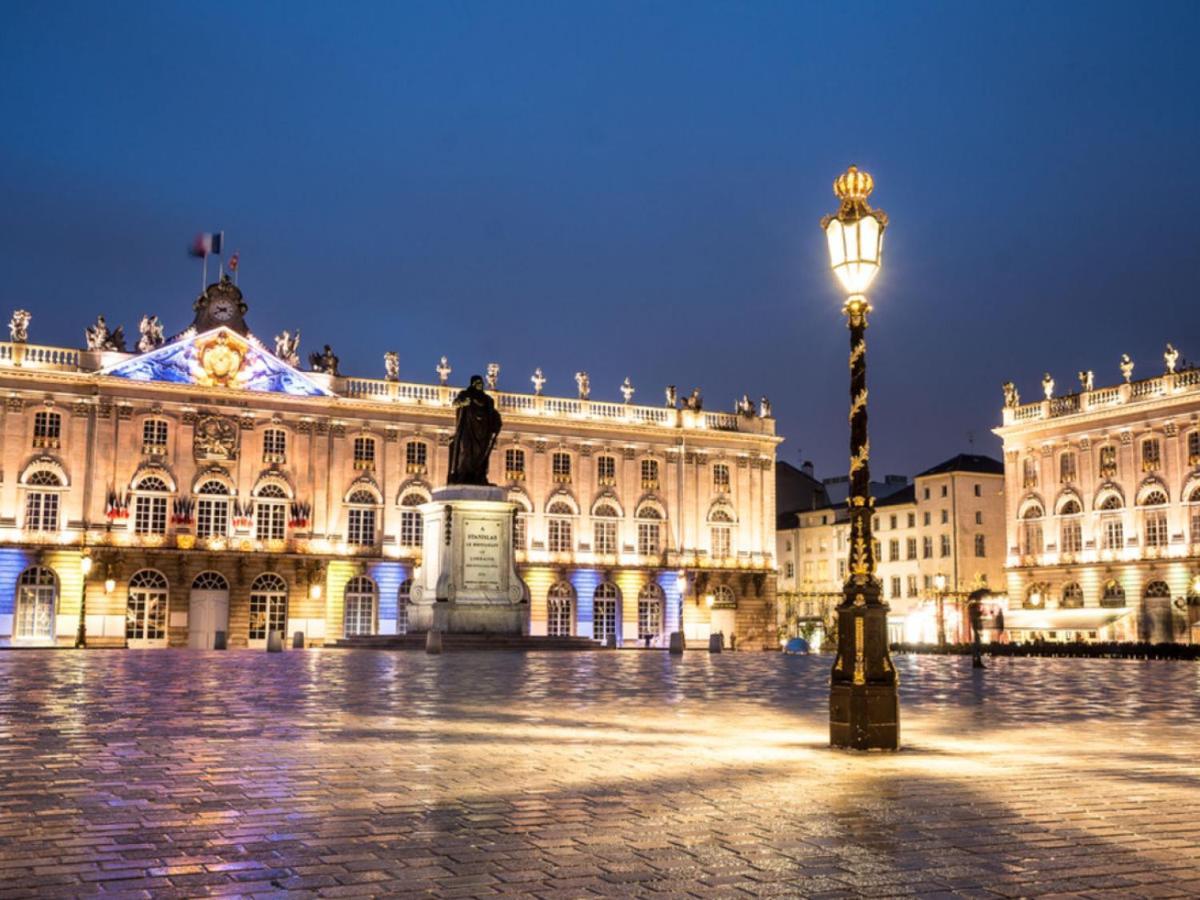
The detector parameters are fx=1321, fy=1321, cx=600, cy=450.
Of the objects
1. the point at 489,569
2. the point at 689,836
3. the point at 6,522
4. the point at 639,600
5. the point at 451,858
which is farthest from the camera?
the point at 639,600

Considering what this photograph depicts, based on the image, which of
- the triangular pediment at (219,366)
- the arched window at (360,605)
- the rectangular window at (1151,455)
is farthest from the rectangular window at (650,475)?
the rectangular window at (1151,455)

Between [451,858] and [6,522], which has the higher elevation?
[6,522]

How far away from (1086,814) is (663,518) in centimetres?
5883

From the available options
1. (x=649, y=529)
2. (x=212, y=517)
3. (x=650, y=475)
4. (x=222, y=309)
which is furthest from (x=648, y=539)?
(x=222, y=309)

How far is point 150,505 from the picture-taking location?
55250 mm

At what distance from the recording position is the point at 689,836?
6.21 metres

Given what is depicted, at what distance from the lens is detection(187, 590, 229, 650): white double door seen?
54906 mm

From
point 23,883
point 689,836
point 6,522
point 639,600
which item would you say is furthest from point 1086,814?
point 639,600

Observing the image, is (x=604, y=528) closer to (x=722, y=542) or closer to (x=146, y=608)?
(x=722, y=542)

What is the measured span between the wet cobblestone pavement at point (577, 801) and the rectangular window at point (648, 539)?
166 ft

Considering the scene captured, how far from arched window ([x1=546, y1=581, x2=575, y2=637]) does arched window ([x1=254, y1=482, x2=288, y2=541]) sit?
510 inches

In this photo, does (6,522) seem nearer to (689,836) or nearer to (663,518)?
(663,518)

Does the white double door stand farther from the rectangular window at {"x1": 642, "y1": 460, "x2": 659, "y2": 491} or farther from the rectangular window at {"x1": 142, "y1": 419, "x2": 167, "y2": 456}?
the rectangular window at {"x1": 642, "y1": 460, "x2": 659, "y2": 491}

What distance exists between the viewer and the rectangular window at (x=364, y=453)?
59844mm
